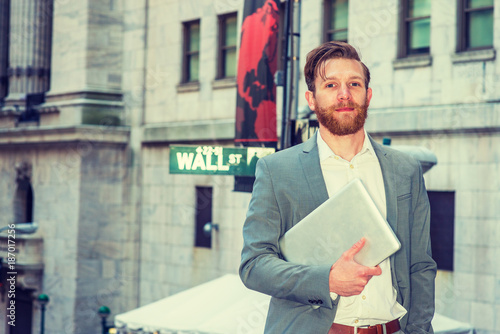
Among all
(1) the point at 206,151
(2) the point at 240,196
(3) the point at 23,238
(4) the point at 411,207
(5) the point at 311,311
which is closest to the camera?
(5) the point at 311,311

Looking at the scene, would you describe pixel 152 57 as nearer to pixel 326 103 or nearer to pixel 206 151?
pixel 206 151

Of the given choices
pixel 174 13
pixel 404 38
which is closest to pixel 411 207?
pixel 404 38

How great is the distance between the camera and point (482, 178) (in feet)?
46.1

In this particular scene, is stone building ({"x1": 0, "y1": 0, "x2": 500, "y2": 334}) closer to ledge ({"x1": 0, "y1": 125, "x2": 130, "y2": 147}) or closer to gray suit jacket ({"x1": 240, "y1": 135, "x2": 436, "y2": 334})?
ledge ({"x1": 0, "y1": 125, "x2": 130, "y2": 147})

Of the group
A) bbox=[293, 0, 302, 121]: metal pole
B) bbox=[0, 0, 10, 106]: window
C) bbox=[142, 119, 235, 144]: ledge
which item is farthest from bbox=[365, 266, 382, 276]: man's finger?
bbox=[0, 0, 10, 106]: window

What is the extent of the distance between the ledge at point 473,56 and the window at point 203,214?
7.92 m

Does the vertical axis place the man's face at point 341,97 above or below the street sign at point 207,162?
above

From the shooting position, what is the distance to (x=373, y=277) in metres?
3.47

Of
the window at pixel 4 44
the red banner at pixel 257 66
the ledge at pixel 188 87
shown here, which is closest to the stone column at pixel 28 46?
the window at pixel 4 44

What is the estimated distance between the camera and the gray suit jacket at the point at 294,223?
129 inches

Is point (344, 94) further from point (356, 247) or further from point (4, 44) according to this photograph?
point (4, 44)

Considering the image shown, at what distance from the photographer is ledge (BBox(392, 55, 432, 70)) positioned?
1507cm

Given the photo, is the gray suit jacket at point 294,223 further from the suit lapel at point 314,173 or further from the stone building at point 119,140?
the stone building at point 119,140

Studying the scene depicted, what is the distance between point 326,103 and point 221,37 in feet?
56.4
